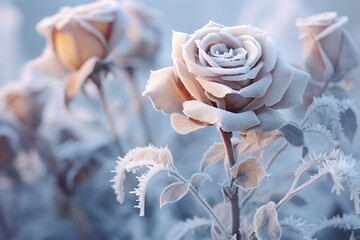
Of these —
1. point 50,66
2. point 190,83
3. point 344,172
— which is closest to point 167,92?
point 190,83

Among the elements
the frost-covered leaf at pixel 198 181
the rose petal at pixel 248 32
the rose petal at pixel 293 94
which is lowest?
the frost-covered leaf at pixel 198 181

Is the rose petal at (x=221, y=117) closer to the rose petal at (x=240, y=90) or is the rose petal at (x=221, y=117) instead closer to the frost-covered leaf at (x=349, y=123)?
the rose petal at (x=240, y=90)

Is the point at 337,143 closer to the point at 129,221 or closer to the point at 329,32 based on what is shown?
the point at 329,32

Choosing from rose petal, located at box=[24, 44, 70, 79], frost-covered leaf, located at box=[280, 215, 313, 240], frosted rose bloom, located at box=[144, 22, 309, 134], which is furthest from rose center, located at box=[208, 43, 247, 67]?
rose petal, located at box=[24, 44, 70, 79]

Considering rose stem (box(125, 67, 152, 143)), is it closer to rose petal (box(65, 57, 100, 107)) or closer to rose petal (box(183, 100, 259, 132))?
rose petal (box(65, 57, 100, 107))

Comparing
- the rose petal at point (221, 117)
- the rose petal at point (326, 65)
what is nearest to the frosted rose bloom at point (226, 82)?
the rose petal at point (221, 117)

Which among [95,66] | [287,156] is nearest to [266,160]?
[287,156]
